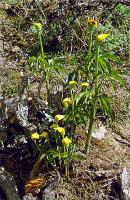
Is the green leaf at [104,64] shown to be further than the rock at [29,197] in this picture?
No

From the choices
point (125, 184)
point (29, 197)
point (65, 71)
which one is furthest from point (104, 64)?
point (65, 71)

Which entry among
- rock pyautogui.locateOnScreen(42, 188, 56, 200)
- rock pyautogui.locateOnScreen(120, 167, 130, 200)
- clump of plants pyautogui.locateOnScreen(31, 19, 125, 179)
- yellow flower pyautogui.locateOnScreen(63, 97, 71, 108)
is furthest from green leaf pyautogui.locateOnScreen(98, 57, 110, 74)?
rock pyautogui.locateOnScreen(42, 188, 56, 200)

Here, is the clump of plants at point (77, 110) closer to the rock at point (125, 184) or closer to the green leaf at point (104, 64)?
the green leaf at point (104, 64)

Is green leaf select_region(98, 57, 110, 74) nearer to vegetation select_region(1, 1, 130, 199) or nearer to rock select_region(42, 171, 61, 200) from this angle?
vegetation select_region(1, 1, 130, 199)

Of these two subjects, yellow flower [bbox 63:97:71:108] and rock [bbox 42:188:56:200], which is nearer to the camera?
yellow flower [bbox 63:97:71:108]

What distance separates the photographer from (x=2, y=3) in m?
5.18

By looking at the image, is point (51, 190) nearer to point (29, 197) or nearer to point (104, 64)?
point (29, 197)

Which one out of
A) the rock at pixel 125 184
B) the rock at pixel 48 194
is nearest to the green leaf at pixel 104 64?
the rock at pixel 125 184

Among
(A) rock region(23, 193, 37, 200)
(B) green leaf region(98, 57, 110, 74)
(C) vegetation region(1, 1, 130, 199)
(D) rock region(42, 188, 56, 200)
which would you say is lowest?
(A) rock region(23, 193, 37, 200)

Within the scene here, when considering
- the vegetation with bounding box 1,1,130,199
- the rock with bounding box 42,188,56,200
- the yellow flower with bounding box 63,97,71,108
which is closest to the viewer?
the yellow flower with bounding box 63,97,71,108

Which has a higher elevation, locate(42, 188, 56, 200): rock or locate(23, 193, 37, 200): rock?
locate(42, 188, 56, 200): rock

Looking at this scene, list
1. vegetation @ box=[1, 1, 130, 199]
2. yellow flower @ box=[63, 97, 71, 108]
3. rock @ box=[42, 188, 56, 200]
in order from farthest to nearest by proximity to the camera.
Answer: rock @ box=[42, 188, 56, 200] → vegetation @ box=[1, 1, 130, 199] → yellow flower @ box=[63, 97, 71, 108]

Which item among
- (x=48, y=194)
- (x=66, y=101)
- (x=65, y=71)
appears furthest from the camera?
(x=65, y=71)

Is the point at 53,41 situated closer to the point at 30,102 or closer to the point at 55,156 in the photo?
the point at 30,102
